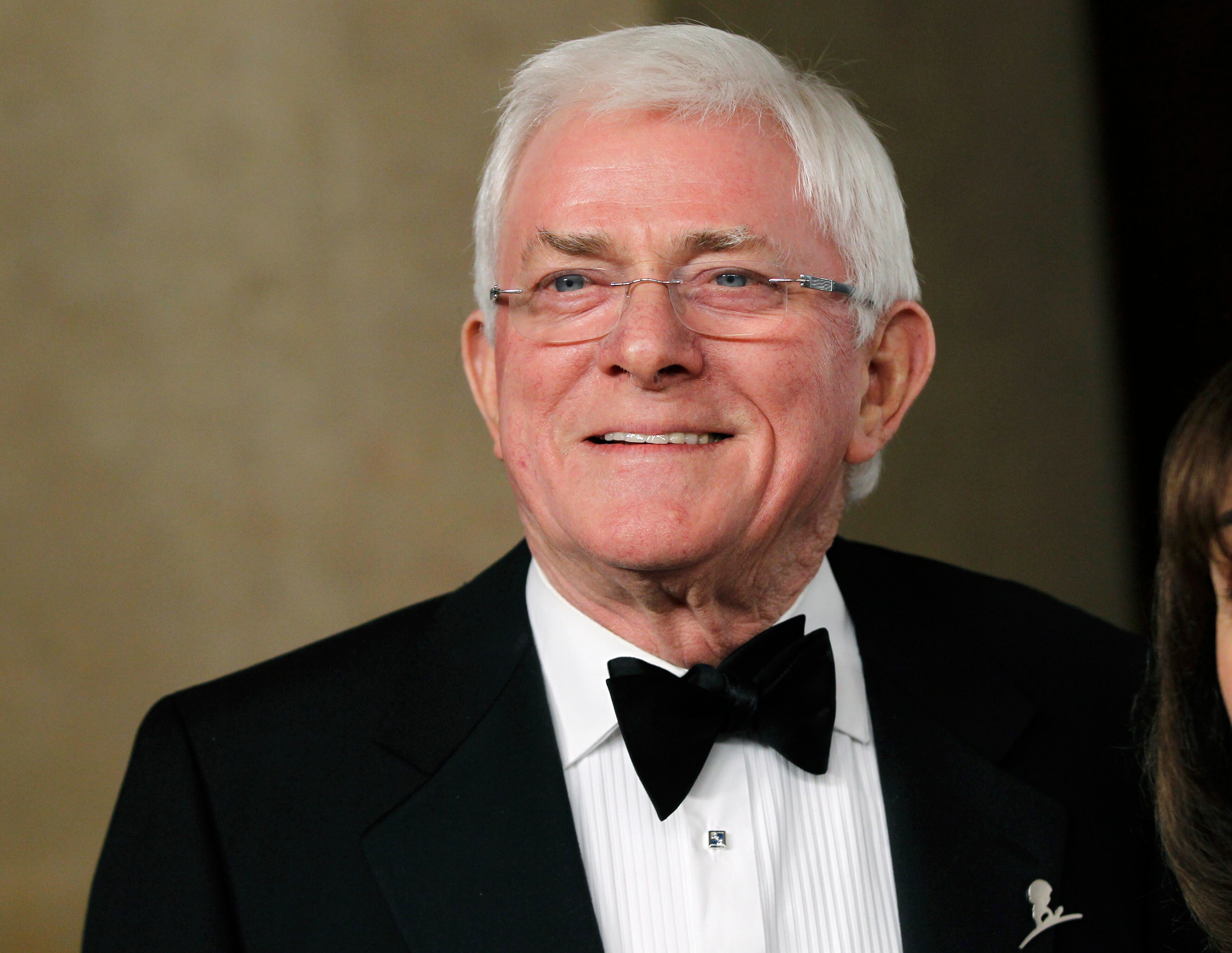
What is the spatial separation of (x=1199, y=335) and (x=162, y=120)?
248cm

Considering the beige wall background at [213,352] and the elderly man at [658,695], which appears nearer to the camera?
the elderly man at [658,695]

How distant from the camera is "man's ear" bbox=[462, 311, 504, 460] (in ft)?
6.64

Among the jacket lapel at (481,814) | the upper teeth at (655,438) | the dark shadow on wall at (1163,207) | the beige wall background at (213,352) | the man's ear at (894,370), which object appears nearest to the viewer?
the jacket lapel at (481,814)

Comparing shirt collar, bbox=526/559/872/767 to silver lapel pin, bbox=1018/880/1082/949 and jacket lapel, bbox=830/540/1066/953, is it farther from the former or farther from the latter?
silver lapel pin, bbox=1018/880/1082/949

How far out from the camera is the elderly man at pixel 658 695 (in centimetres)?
166

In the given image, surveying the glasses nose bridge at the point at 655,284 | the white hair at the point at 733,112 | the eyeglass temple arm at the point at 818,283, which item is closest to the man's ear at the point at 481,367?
the white hair at the point at 733,112

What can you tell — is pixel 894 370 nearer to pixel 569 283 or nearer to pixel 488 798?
pixel 569 283

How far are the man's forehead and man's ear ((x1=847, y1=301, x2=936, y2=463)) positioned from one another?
31 cm

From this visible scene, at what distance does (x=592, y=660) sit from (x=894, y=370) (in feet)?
2.13

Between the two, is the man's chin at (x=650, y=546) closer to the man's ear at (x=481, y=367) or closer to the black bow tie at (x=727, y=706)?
the black bow tie at (x=727, y=706)

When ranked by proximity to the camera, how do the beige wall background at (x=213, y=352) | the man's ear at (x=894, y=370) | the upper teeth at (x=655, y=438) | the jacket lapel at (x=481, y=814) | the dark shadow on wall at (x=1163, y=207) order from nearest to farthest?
the jacket lapel at (x=481, y=814) → the upper teeth at (x=655, y=438) → the man's ear at (x=894, y=370) → the beige wall background at (x=213, y=352) → the dark shadow on wall at (x=1163, y=207)

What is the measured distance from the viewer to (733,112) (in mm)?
1816

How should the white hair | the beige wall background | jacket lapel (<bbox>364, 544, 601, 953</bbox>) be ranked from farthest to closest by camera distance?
1. the beige wall background
2. the white hair
3. jacket lapel (<bbox>364, 544, 601, 953</bbox>)

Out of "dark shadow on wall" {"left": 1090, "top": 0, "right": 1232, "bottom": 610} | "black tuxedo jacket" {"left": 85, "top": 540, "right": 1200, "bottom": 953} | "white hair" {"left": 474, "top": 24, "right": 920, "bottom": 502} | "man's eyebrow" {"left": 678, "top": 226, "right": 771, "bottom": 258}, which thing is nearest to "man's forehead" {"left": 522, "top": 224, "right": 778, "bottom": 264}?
"man's eyebrow" {"left": 678, "top": 226, "right": 771, "bottom": 258}
